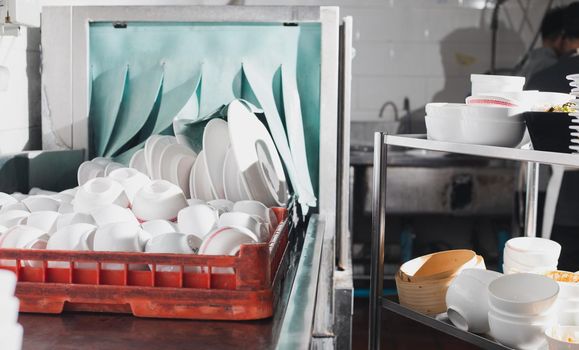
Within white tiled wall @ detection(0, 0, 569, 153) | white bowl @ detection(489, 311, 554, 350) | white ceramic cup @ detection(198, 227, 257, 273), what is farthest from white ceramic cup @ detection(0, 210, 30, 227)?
white tiled wall @ detection(0, 0, 569, 153)

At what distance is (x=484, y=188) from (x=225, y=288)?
11.0 feet

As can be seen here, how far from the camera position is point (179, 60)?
2.04 metres

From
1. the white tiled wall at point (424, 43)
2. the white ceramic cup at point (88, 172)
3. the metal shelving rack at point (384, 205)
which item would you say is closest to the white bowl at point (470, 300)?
the metal shelving rack at point (384, 205)

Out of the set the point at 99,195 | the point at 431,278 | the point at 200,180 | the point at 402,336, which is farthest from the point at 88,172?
the point at 402,336

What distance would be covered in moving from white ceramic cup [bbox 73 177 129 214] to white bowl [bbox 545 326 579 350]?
89 cm

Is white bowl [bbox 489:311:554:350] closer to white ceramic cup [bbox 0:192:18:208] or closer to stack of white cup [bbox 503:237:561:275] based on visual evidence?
stack of white cup [bbox 503:237:561:275]

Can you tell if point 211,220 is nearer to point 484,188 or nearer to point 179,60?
point 179,60

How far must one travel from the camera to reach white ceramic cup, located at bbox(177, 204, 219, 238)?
1.18m

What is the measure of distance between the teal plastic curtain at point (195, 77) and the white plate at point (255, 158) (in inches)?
10.3

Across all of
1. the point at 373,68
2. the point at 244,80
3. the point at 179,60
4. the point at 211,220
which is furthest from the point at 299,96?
the point at 373,68

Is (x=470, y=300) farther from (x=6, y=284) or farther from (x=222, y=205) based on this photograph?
(x=6, y=284)

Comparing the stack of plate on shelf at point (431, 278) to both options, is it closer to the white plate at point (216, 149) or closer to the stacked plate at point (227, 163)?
the stacked plate at point (227, 163)

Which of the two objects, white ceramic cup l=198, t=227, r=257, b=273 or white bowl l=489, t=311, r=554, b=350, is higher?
white ceramic cup l=198, t=227, r=257, b=273

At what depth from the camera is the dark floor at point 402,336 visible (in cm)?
348
